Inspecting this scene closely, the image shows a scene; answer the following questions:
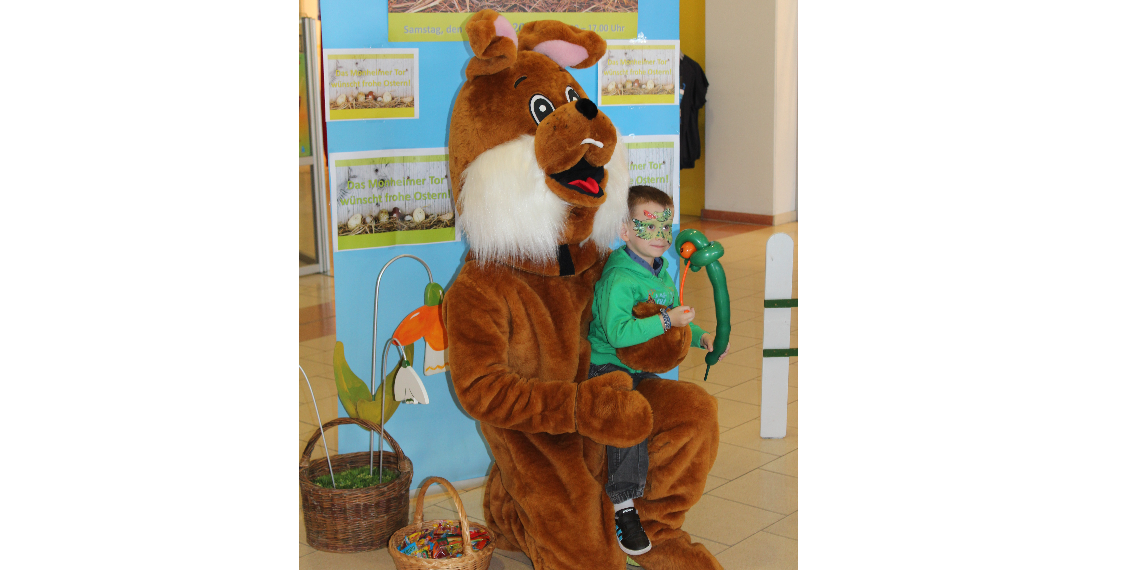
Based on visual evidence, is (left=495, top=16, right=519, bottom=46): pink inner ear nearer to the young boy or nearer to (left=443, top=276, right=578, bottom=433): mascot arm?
the young boy

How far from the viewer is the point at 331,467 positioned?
8.87 feet

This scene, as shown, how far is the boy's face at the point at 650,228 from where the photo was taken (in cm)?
235

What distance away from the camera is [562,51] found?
2391 mm

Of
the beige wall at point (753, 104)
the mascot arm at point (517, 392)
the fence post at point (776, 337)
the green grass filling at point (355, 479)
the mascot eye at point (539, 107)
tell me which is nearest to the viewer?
the mascot arm at point (517, 392)

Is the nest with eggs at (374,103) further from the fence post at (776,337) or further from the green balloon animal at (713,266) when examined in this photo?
the fence post at (776,337)

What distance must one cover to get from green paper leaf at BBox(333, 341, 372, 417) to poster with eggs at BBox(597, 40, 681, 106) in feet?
3.63

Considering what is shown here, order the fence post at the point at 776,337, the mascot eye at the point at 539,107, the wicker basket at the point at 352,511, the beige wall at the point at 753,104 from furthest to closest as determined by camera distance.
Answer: the beige wall at the point at 753,104
the fence post at the point at 776,337
the wicker basket at the point at 352,511
the mascot eye at the point at 539,107

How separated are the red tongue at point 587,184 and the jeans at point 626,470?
0.64 metres

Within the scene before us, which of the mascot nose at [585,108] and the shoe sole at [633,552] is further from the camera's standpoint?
the shoe sole at [633,552]

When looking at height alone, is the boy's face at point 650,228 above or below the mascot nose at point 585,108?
below

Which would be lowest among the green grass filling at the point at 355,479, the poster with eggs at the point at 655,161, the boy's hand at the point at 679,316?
the green grass filling at the point at 355,479

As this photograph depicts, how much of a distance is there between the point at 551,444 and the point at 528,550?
31cm

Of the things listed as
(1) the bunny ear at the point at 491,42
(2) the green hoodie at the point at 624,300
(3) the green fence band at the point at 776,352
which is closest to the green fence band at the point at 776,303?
(3) the green fence band at the point at 776,352

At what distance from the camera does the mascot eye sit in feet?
7.49
